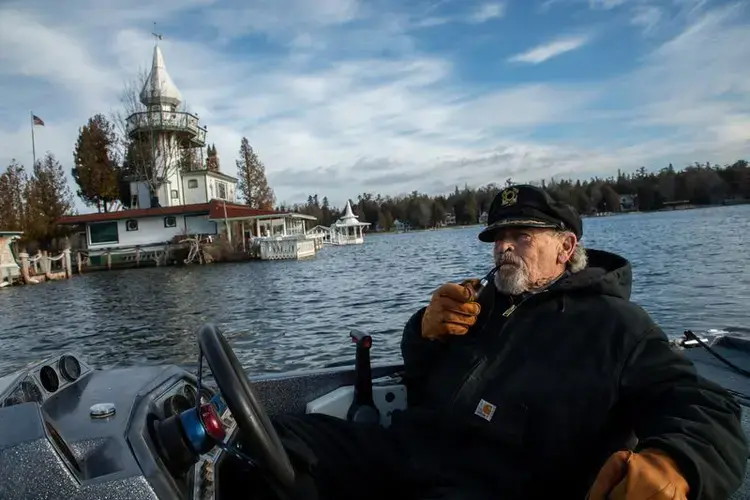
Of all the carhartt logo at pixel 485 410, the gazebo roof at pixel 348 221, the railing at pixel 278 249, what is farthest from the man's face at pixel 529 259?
the gazebo roof at pixel 348 221

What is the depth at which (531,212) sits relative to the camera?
2.94 metres

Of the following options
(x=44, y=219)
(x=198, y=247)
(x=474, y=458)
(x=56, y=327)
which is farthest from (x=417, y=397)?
(x=44, y=219)

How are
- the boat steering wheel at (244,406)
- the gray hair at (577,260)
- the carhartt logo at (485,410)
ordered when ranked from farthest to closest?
the gray hair at (577,260), the carhartt logo at (485,410), the boat steering wheel at (244,406)

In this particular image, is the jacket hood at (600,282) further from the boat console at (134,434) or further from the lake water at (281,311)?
the lake water at (281,311)

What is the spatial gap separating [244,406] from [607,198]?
114 metres

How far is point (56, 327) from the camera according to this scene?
1465 cm

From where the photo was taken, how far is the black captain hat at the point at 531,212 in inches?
116

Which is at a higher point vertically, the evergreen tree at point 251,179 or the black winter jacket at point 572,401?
the evergreen tree at point 251,179

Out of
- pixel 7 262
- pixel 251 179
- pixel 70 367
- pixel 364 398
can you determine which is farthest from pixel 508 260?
pixel 251 179

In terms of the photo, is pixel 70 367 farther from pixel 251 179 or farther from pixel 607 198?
pixel 607 198

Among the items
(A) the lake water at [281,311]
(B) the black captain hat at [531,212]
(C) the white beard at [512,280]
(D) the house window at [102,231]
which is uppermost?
(D) the house window at [102,231]

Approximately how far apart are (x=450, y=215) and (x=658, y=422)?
136 m

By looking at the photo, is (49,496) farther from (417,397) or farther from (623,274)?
(623,274)

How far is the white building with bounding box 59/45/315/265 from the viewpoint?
4272 cm
